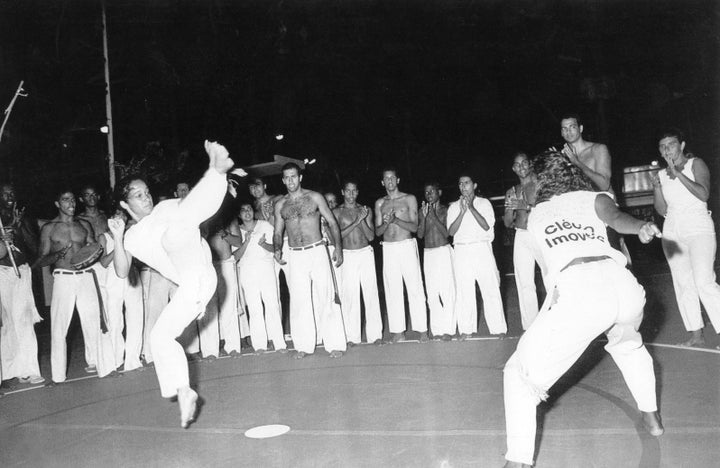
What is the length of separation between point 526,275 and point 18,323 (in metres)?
6.79

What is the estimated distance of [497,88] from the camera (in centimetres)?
2667

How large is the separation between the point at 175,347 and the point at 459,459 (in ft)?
8.36

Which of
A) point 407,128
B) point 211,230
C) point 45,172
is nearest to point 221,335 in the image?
point 211,230

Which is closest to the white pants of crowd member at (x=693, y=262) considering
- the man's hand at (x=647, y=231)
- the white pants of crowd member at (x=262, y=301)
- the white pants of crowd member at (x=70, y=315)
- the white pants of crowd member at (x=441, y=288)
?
the white pants of crowd member at (x=441, y=288)

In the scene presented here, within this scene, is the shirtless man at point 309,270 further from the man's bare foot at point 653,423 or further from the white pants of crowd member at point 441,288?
the man's bare foot at point 653,423

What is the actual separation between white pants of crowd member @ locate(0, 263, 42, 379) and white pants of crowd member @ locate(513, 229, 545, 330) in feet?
21.2

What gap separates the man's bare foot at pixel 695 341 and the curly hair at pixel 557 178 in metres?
3.87

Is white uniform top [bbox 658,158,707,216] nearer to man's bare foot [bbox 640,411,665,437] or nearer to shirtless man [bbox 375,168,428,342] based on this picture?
shirtless man [bbox 375,168,428,342]

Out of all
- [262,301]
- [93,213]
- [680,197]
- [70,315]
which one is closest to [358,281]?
[262,301]

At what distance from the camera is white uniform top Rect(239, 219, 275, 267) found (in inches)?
362

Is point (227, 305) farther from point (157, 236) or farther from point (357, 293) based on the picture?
point (157, 236)

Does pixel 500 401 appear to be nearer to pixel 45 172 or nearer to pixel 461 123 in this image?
pixel 45 172

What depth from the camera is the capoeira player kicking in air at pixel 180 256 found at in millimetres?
5008

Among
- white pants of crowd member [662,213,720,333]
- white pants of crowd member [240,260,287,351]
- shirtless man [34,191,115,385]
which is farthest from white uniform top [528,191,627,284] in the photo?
shirtless man [34,191,115,385]
